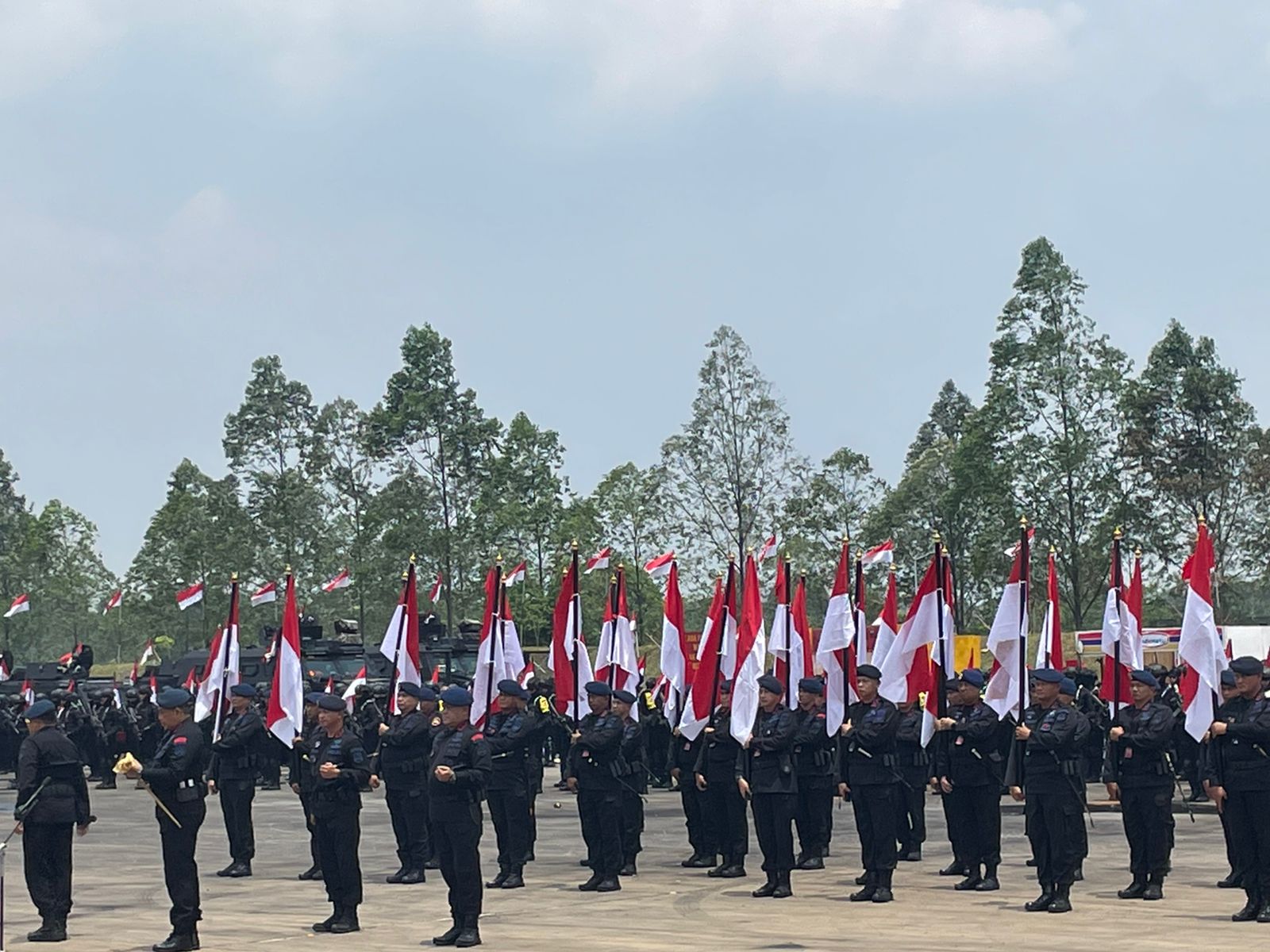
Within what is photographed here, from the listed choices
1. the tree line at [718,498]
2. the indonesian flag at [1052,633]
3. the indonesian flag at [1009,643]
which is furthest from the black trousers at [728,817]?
the tree line at [718,498]

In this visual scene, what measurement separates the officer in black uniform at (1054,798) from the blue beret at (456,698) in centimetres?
444

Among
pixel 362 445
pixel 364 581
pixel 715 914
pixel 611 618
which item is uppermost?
pixel 362 445

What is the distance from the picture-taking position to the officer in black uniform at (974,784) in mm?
15953

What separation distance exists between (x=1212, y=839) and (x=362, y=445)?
175ft

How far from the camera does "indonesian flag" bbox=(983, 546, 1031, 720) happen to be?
16.0m

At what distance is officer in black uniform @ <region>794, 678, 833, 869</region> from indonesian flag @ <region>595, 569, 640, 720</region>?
3367 millimetres

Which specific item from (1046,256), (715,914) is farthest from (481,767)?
(1046,256)

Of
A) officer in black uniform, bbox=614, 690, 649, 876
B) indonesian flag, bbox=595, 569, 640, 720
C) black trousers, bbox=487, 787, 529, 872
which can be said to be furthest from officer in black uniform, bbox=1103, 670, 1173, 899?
indonesian flag, bbox=595, 569, 640, 720

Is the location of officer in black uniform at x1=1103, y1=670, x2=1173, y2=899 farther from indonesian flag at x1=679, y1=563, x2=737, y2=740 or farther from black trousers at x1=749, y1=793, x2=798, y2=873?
indonesian flag at x1=679, y1=563, x2=737, y2=740

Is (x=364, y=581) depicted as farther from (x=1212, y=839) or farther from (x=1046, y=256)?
(x=1212, y=839)

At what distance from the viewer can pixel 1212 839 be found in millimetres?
19562

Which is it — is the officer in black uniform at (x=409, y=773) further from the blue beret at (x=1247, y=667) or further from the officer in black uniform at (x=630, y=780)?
the blue beret at (x=1247, y=667)

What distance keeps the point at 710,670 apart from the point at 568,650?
2.55 meters

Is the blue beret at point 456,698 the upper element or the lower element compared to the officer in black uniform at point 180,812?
upper
